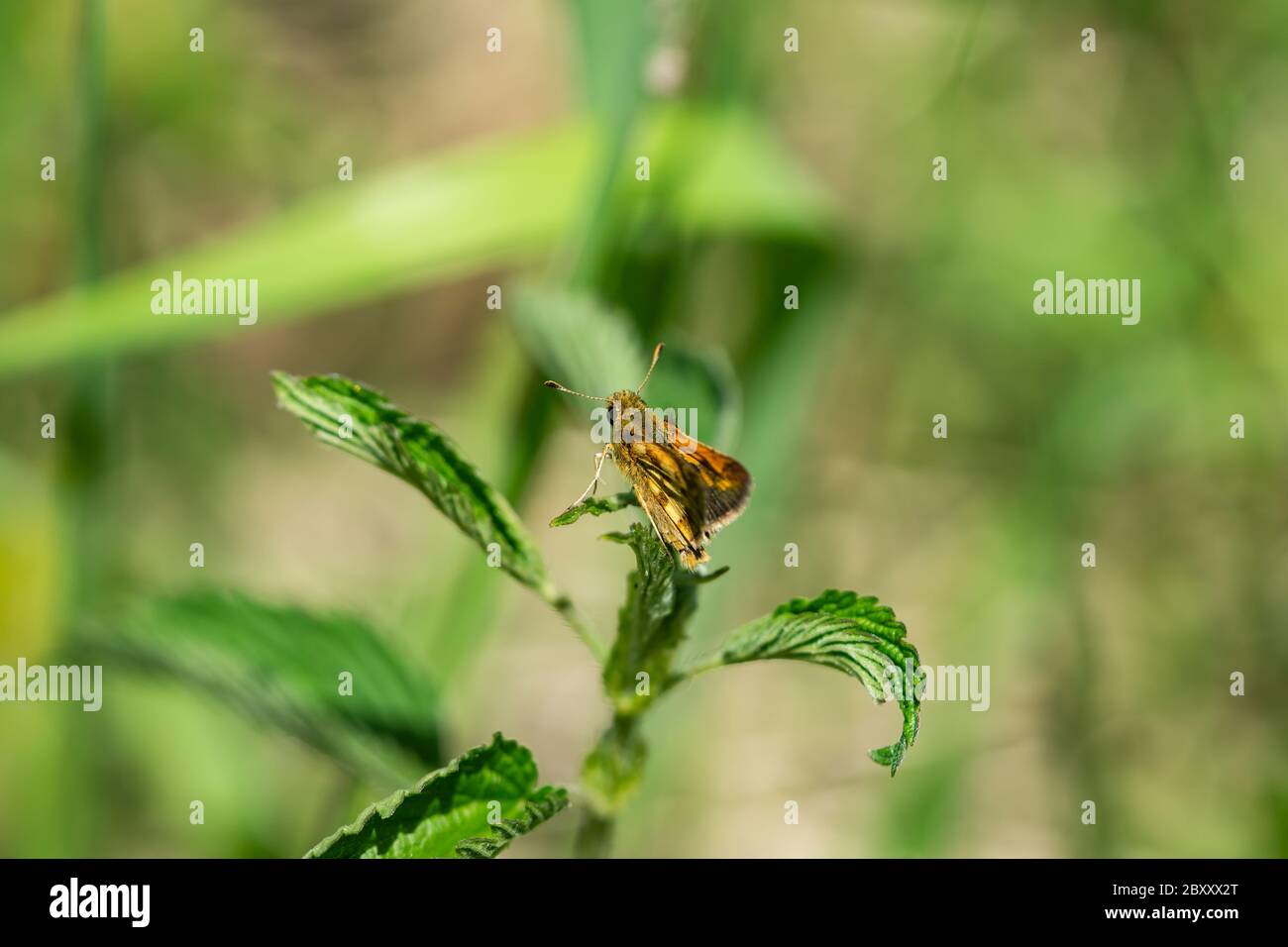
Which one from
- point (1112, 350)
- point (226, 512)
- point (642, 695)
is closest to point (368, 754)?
point (642, 695)

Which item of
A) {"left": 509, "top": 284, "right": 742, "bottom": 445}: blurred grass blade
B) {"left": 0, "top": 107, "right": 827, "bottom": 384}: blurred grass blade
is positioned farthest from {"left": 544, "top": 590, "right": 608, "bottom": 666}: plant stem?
{"left": 0, "top": 107, "right": 827, "bottom": 384}: blurred grass blade

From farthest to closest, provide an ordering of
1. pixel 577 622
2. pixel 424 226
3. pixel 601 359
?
1. pixel 424 226
2. pixel 601 359
3. pixel 577 622

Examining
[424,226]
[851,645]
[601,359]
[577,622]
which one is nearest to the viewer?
[851,645]

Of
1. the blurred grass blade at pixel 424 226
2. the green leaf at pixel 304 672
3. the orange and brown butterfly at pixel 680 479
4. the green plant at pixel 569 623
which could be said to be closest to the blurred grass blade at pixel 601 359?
the orange and brown butterfly at pixel 680 479

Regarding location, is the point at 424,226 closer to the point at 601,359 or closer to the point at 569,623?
the point at 601,359

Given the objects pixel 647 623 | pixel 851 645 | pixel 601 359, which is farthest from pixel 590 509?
pixel 601 359

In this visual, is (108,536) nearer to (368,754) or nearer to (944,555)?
(368,754)
